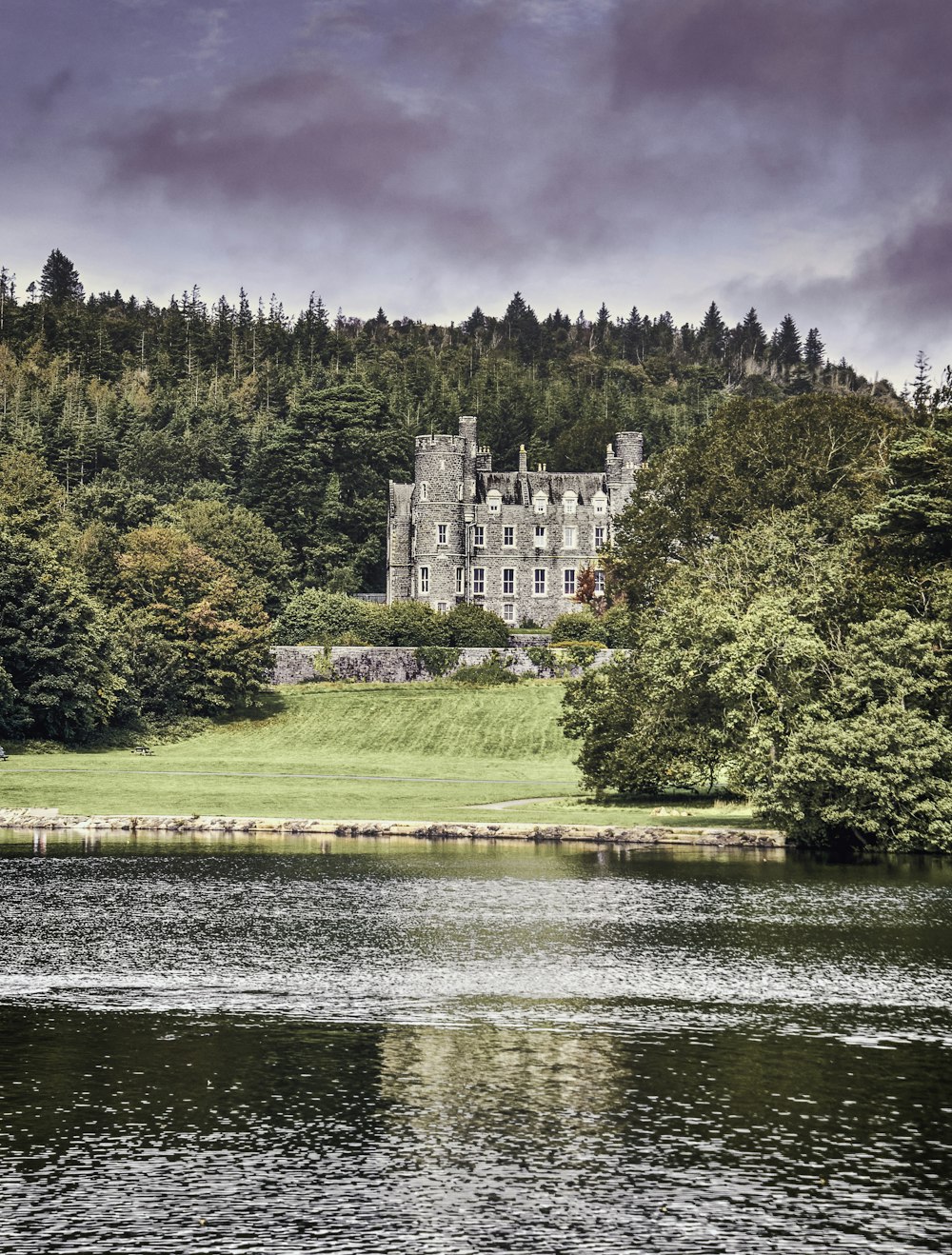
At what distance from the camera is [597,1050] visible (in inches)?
870

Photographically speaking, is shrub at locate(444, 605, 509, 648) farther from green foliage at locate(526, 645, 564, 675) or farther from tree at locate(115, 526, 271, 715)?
tree at locate(115, 526, 271, 715)

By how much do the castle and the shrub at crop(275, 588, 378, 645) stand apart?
1643cm

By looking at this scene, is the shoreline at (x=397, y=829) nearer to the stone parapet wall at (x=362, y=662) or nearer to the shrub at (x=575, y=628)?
the stone parapet wall at (x=362, y=662)

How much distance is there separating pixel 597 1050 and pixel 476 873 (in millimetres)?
19168

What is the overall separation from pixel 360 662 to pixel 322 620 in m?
6.71

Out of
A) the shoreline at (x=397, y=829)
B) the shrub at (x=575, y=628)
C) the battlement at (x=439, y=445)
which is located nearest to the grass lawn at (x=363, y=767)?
the shoreline at (x=397, y=829)

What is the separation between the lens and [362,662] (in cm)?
10931

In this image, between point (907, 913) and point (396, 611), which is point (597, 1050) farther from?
point (396, 611)

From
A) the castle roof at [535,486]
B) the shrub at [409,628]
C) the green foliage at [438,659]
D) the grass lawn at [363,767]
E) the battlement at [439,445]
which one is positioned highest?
the battlement at [439,445]

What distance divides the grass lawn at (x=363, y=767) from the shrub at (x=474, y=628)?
933 cm

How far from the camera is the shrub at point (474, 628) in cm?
11138

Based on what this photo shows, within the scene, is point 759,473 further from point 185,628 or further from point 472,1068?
point 472,1068

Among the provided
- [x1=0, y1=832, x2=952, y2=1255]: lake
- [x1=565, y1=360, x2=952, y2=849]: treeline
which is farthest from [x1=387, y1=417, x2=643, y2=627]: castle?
[x1=0, y1=832, x2=952, y2=1255]: lake

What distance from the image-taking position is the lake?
50.5 ft
